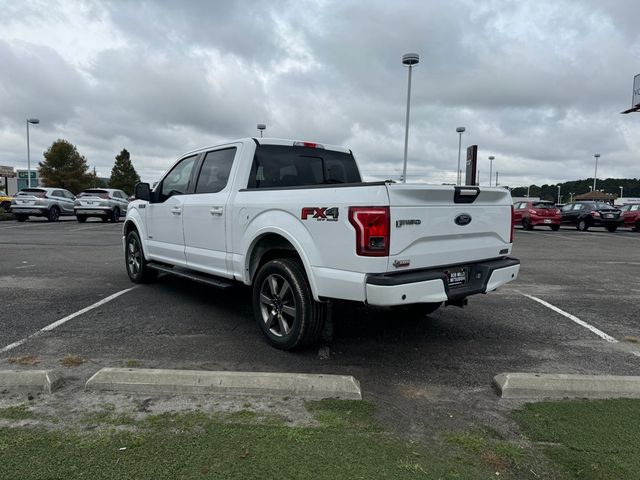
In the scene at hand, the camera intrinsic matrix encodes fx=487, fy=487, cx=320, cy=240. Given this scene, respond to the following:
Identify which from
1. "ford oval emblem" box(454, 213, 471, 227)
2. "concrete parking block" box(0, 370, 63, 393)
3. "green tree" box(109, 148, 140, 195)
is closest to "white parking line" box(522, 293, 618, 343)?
"ford oval emblem" box(454, 213, 471, 227)

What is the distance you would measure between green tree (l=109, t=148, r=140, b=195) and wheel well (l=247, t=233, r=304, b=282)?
66.3m

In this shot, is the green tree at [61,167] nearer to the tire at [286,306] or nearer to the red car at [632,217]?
the red car at [632,217]

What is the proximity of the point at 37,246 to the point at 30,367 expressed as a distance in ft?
32.8

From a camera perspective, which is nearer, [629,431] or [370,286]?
[629,431]

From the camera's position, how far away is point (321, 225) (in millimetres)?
3887

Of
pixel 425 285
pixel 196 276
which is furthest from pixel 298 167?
pixel 425 285

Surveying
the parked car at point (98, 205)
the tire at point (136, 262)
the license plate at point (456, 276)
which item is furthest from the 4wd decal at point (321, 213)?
the parked car at point (98, 205)

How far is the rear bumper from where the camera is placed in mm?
3592

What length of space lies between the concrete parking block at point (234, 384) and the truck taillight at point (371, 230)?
3.19 feet

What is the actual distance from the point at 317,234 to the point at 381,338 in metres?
1.59

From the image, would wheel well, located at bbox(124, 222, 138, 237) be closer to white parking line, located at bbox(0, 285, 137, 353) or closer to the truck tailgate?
white parking line, located at bbox(0, 285, 137, 353)

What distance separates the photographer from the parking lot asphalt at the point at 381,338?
3.79 m

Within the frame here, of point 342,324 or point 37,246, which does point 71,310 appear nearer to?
point 342,324

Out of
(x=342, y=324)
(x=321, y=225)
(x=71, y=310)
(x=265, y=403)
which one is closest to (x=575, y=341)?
(x=342, y=324)
